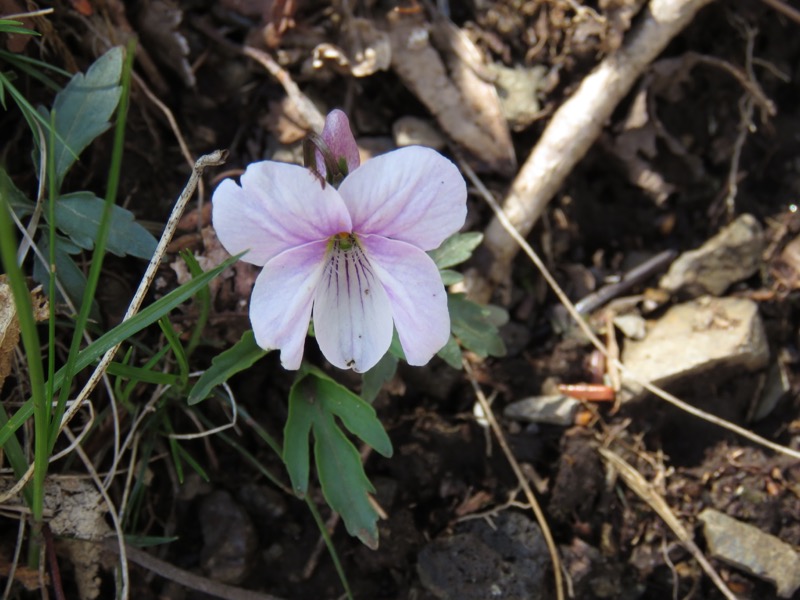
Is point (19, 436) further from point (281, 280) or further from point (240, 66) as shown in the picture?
point (240, 66)

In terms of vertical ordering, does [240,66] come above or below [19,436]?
above

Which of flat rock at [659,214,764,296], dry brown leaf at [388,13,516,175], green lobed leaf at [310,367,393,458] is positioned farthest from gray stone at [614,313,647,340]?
green lobed leaf at [310,367,393,458]

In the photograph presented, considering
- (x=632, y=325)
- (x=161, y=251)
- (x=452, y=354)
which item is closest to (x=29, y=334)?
(x=161, y=251)

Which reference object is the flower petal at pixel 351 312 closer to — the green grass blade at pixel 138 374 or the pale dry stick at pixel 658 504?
the green grass blade at pixel 138 374

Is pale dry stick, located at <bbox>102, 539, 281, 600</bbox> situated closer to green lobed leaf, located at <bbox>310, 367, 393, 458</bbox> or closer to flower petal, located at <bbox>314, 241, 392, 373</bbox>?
green lobed leaf, located at <bbox>310, 367, 393, 458</bbox>

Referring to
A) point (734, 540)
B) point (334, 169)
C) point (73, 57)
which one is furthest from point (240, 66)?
point (734, 540)

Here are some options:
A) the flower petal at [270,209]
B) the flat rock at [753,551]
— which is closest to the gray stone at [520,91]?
the flower petal at [270,209]
